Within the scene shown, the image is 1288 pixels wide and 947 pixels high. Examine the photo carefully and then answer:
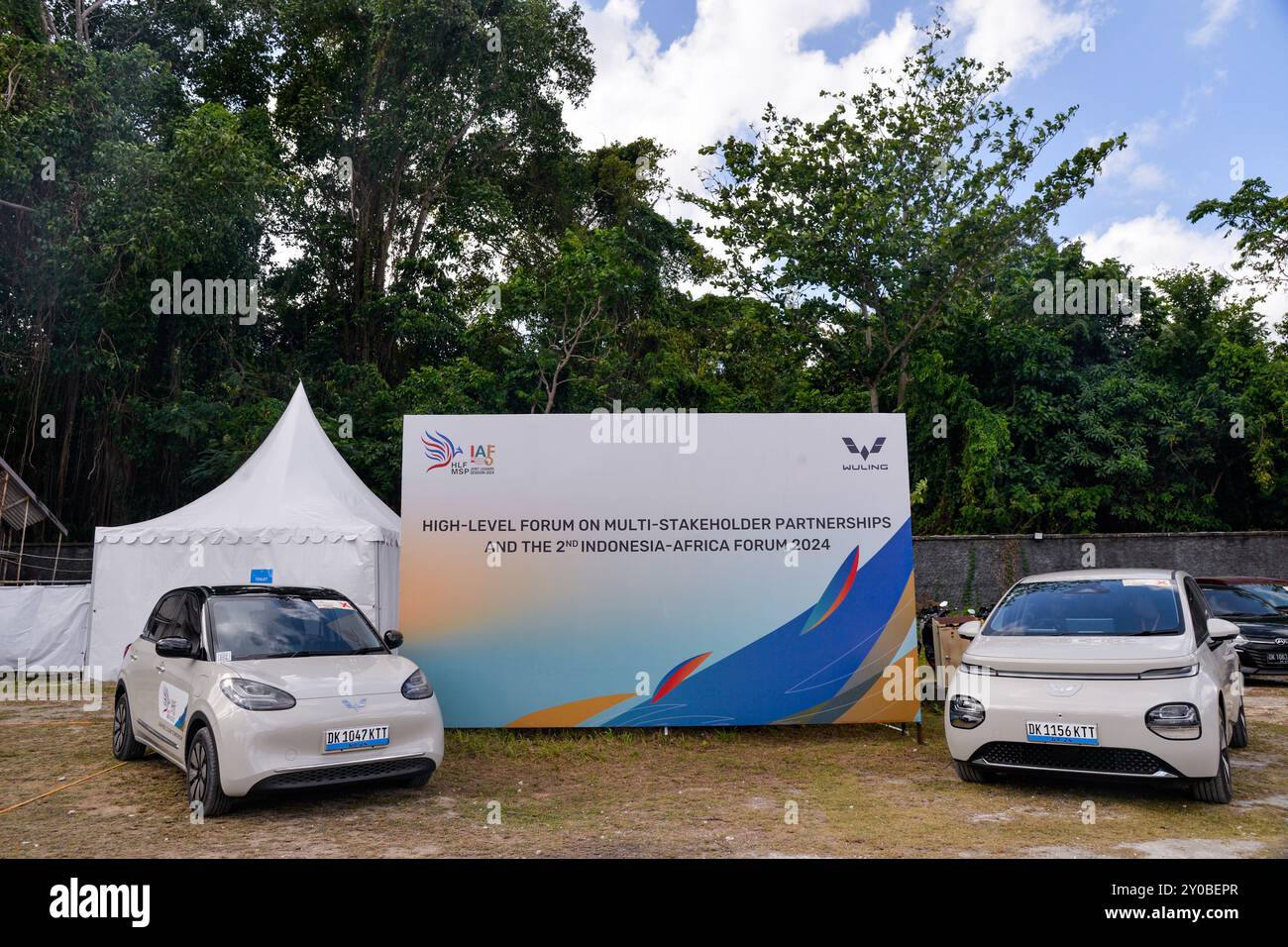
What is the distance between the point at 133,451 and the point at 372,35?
1274 cm

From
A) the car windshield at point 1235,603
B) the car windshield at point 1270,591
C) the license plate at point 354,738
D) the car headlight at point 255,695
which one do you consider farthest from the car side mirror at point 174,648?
the car windshield at point 1270,591

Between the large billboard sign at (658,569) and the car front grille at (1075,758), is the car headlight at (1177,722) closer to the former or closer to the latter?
the car front grille at (1075,758)

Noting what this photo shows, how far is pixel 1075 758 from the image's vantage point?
Result: 20.3ft

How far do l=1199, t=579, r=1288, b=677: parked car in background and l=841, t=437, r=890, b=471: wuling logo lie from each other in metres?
6.44

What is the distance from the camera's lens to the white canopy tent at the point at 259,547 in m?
12.5

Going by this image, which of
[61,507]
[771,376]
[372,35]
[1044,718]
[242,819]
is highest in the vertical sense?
[372,35]

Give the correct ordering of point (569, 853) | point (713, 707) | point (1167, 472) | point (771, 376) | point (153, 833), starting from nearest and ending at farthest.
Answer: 1. point (569, 853)
2. point (153, 833)
3. point (713, 707)
4. point (1167, 472)
5. point (771, 376)

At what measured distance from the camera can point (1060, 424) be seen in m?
21.0

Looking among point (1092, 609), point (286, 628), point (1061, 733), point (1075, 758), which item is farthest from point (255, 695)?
point (1092, 609)

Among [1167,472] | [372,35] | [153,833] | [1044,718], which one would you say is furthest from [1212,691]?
[372,35]

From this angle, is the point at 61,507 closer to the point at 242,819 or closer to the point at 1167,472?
the point at 242,819

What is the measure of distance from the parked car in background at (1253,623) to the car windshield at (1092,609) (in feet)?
20.6

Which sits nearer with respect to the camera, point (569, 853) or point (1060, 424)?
point (569, 853)

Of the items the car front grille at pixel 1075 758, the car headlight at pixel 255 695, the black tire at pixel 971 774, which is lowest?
the black tire at pixel 971 774
